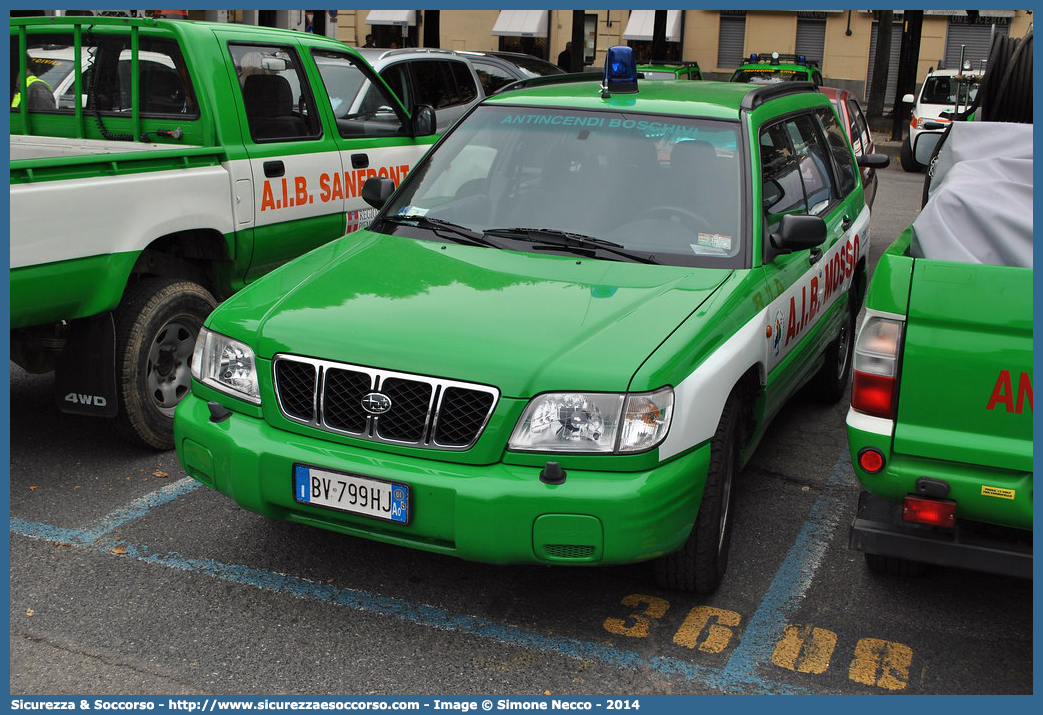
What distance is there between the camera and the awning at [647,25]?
3619 cm

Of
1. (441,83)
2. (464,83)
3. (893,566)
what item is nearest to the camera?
(893,566)

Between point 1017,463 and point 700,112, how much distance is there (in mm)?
2223

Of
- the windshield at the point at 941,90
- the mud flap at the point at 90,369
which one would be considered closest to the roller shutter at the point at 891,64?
the windshield at the point at 941,90

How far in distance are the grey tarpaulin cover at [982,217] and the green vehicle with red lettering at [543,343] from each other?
25.8 inches

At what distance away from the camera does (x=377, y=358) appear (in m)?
3.54

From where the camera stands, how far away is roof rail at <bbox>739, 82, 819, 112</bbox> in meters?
4.88

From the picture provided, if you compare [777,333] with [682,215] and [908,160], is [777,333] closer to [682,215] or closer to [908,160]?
[682,215]

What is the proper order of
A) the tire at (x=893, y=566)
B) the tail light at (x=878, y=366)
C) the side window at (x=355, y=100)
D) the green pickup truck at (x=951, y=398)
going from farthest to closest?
the side window at (x=355, y=100) → the tire at (x=893, y=566) → the tail light at (x=878, y=366) → the green pickup truck at (x=951, y=398)

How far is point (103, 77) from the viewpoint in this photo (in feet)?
18.7

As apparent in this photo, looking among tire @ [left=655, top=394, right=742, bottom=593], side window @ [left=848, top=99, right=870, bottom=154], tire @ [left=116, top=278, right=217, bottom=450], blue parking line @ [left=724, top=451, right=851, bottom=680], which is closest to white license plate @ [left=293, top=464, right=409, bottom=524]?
tire @ [left=655, top=394, right=742, bottom=593]

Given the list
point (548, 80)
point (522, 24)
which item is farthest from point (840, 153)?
point (522, 24)

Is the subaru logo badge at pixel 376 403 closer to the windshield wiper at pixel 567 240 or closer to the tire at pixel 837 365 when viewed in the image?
the windshield wiper at pixel 567 240

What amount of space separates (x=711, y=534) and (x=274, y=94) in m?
3.56

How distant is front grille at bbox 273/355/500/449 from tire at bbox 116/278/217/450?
1399 mm
